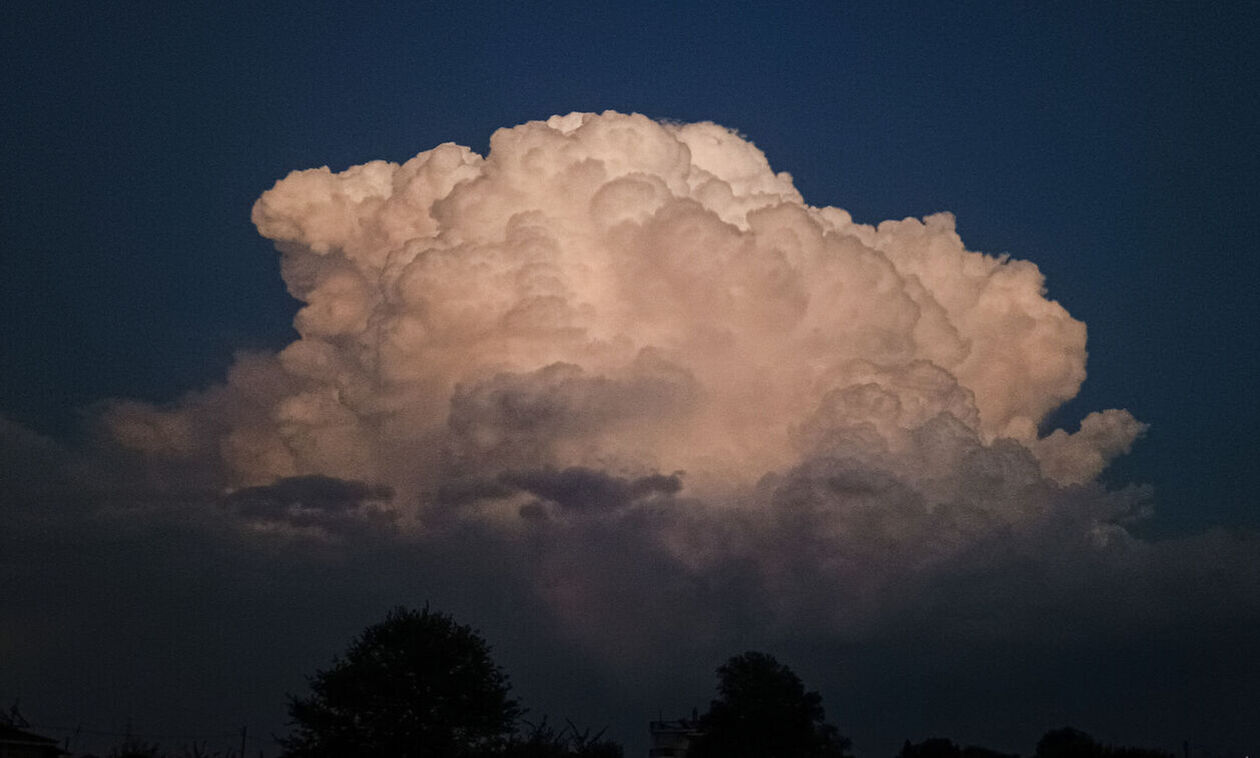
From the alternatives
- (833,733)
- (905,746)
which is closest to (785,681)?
(905,746)

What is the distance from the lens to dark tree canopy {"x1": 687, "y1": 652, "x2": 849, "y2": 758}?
12525 centimetres

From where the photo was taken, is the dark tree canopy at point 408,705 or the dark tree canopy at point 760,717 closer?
the dark tree canopy at point 408,705

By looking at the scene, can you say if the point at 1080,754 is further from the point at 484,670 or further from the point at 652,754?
the point at 652,754

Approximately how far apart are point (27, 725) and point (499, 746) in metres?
26.1

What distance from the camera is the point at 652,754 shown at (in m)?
150

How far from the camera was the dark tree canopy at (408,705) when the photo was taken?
79.2 m

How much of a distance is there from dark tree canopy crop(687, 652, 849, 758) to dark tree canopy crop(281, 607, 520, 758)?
47839mm

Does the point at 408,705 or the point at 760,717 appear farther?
the point at 760,717

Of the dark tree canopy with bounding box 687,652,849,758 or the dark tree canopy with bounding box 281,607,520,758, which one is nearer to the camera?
the dark tree canopy with bounding box 281,607,520,758

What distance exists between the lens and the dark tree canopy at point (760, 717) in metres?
125

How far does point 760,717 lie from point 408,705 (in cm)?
5277

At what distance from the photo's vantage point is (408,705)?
8069 centimetres

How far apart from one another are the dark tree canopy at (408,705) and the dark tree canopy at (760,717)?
1883 inches

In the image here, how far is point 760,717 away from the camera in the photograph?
4943 inches
